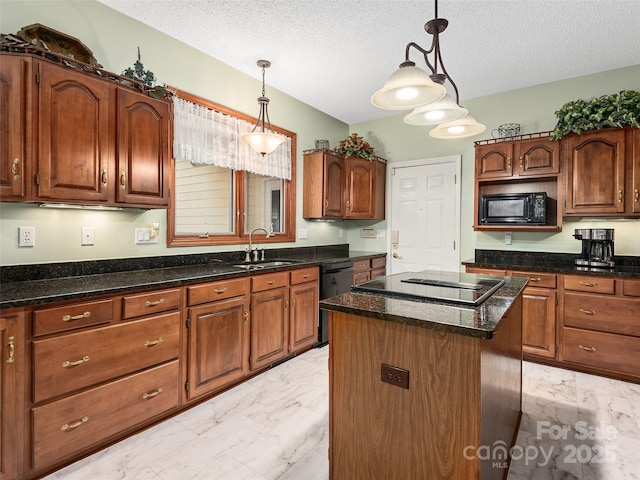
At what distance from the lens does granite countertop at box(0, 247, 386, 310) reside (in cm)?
174

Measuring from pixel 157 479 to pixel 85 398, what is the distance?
577mm

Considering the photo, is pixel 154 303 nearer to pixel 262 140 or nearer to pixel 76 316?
pixel 76 316

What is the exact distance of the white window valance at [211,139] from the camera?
289 cm

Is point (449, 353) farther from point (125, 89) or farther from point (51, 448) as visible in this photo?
point (125, 89)

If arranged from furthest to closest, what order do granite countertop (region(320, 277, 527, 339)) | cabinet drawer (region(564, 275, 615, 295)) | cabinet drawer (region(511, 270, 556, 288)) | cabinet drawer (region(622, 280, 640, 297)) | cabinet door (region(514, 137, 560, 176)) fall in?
cabinet door (region(514, 137, 560, 176)) < cabinet drawer (region(511, 270, 556, 288)) < cabinet drawer (region(564, 275, 615, 295)) < cabinet drawer (region(622, 280, 640, 297)) < granite countertop (region(320, 277, 527, 339))

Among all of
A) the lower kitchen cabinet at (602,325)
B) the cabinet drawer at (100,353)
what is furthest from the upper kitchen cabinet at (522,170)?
the cabinet drawer at (100,353)

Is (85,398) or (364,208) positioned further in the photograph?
(364,208)

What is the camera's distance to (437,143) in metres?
4.42

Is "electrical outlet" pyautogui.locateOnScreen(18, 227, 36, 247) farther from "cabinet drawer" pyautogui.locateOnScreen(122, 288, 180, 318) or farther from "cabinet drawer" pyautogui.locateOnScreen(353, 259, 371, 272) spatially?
Result: "cabinet drawer" pyautogui.locateOnScreen(353, 259, 371, 272)

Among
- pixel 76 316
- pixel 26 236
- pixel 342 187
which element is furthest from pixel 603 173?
pixel 26 236

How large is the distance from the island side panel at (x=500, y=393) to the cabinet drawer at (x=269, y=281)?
1869mm

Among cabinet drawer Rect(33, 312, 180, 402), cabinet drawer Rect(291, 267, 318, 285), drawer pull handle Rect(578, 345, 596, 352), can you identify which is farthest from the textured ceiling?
drawer pull handle Rect(578, 345, 596, 352)

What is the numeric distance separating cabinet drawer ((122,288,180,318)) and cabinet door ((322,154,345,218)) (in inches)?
90.6

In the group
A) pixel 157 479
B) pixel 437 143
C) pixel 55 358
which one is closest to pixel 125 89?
pixel 55 358
